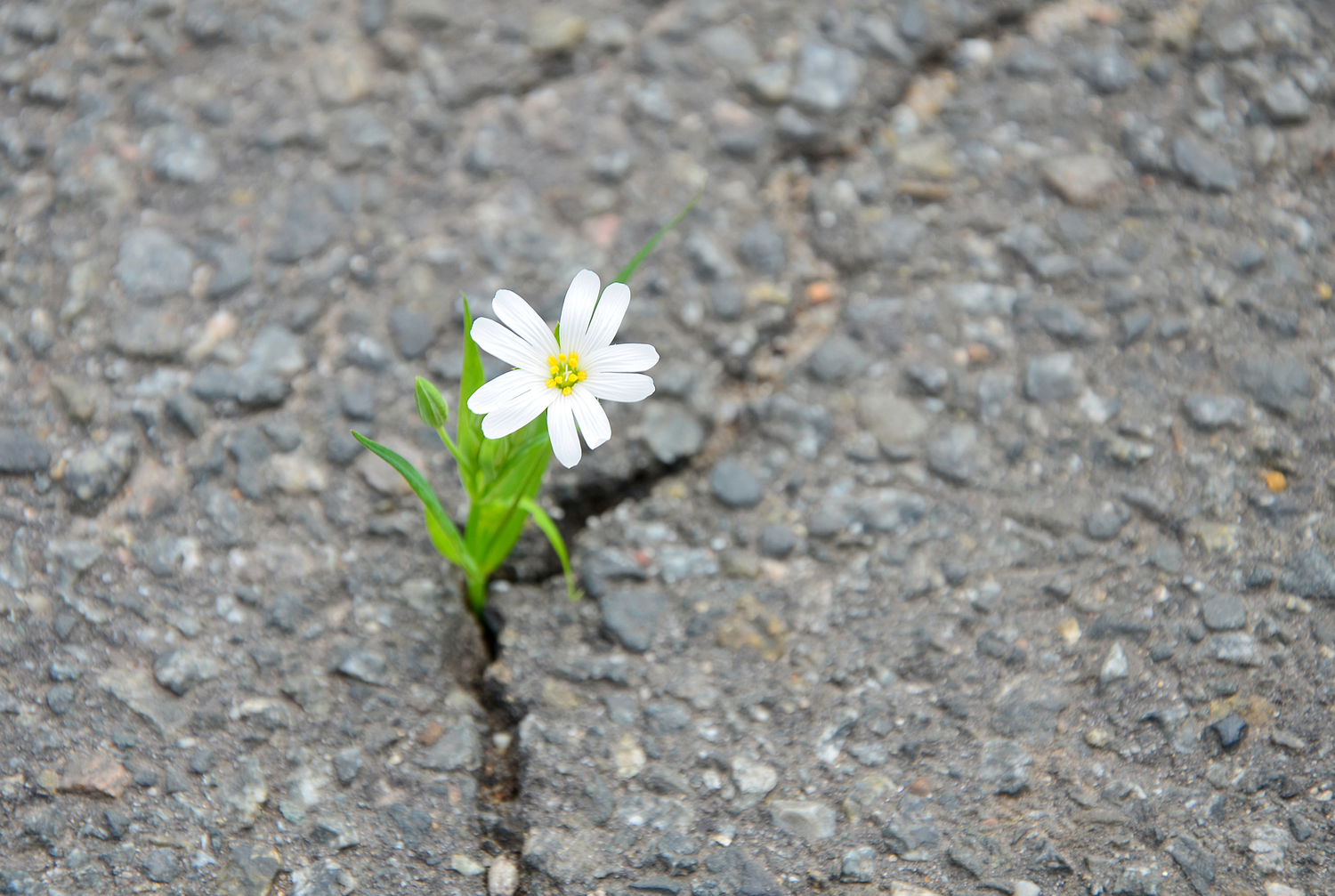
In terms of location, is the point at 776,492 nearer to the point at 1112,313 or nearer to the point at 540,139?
the point at 1112,313

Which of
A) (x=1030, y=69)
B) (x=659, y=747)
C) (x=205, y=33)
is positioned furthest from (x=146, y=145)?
(x=1030, y=69)

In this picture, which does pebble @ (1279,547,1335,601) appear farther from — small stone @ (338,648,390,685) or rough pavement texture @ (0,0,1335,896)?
small stone @ (338,648,390,685)

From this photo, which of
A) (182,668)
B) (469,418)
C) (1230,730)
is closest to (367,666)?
(182,668)

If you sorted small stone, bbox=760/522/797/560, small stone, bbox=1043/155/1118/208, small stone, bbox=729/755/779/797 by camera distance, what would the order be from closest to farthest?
small stone, bbox=729/755/779/797 < small stone, bbox=760/522/797/560 < small stone, bbox=1043/155/1118/208

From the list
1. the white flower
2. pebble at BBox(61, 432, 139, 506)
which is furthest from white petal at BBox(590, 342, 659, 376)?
pebble at BBox(61, 432, 139, 506)

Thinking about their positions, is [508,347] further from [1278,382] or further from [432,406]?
[1278,382]
